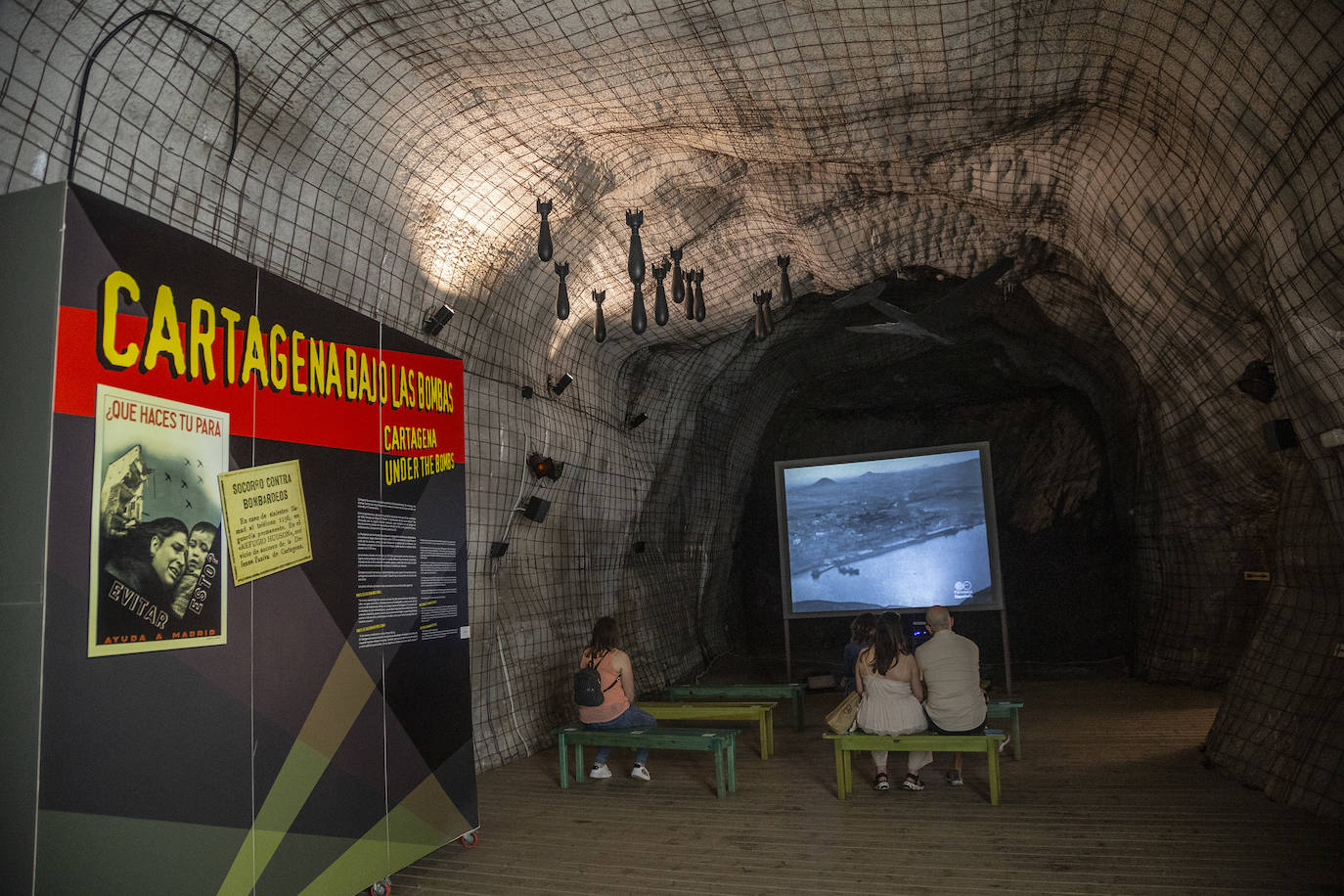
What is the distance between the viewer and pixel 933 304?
265 inches

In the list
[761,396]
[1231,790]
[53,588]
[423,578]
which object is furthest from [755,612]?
[53,588]

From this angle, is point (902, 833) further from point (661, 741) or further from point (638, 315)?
point (638, 315)

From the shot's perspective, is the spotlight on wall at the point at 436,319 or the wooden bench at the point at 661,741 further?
the spotlight on wall at the point at 436,319

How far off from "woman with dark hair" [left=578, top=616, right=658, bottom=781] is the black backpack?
0.16ft

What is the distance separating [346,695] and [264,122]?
281 centimetres

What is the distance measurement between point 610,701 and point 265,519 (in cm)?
305

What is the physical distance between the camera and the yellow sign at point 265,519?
297 cm

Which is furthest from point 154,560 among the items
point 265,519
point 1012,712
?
point 1012,712

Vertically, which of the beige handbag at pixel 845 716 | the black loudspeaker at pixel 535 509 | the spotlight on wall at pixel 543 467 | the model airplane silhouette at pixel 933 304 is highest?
the model airplane silhouette at pixel 933 304

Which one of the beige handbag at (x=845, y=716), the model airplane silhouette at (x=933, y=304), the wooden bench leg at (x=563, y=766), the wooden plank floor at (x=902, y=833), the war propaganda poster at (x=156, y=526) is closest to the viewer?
the war propaganda poster at (x=156, y=526)

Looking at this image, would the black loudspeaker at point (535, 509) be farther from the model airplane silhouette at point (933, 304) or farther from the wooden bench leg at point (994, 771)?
the wooden bench leg at point (994, 771)

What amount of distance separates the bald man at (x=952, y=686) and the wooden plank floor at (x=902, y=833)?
1.21 ft

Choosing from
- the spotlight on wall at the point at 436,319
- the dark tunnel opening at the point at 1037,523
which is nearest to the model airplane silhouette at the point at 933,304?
the spotlight on wall at the point at 436,319

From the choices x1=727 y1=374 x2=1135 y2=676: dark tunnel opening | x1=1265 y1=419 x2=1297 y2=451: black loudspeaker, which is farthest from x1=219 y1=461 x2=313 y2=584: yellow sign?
x1=727 y1=374 x2=1135 y2=676: dark tunnel opening
